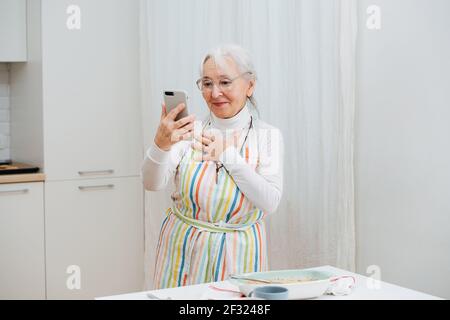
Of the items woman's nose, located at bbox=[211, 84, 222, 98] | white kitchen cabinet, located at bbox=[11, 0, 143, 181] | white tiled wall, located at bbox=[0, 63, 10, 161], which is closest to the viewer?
woman's nose, located at bbox=[211, 84, 222, 98]

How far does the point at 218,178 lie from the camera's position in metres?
2.25

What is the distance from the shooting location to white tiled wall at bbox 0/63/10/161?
372 centimetres

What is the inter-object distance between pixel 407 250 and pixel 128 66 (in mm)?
1855

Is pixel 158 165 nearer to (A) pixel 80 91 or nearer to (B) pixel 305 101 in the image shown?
(B) pixel 305 101

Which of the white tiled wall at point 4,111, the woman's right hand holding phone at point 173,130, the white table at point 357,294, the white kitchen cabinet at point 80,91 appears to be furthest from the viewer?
the white tiled wall at point 4,111

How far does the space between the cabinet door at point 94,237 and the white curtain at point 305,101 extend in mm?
776

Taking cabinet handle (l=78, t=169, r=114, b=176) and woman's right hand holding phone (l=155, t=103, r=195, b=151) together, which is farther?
cabinet handle (l=78, t=169, r=114, b=176)

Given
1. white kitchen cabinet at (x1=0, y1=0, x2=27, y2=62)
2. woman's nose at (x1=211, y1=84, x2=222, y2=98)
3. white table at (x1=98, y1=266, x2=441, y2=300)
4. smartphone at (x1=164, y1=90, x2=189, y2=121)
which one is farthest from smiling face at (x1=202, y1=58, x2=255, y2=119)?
white kitchen cabinet at (x1=0, y1=0, x2=27, y2=62)

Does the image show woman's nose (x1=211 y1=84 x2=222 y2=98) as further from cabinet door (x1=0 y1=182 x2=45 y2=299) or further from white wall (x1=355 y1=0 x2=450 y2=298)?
cabinet door (x1=0 y1=182 x2=45 y2=299)

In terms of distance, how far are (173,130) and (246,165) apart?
27 cm

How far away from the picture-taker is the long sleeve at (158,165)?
220cm

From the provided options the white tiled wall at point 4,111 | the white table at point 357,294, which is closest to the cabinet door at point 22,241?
the white tiled wall at point 4,111

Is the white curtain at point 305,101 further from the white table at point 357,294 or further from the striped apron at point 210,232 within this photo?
the white table at point 357,294

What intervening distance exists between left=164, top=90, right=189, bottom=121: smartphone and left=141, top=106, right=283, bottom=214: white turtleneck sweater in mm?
138
